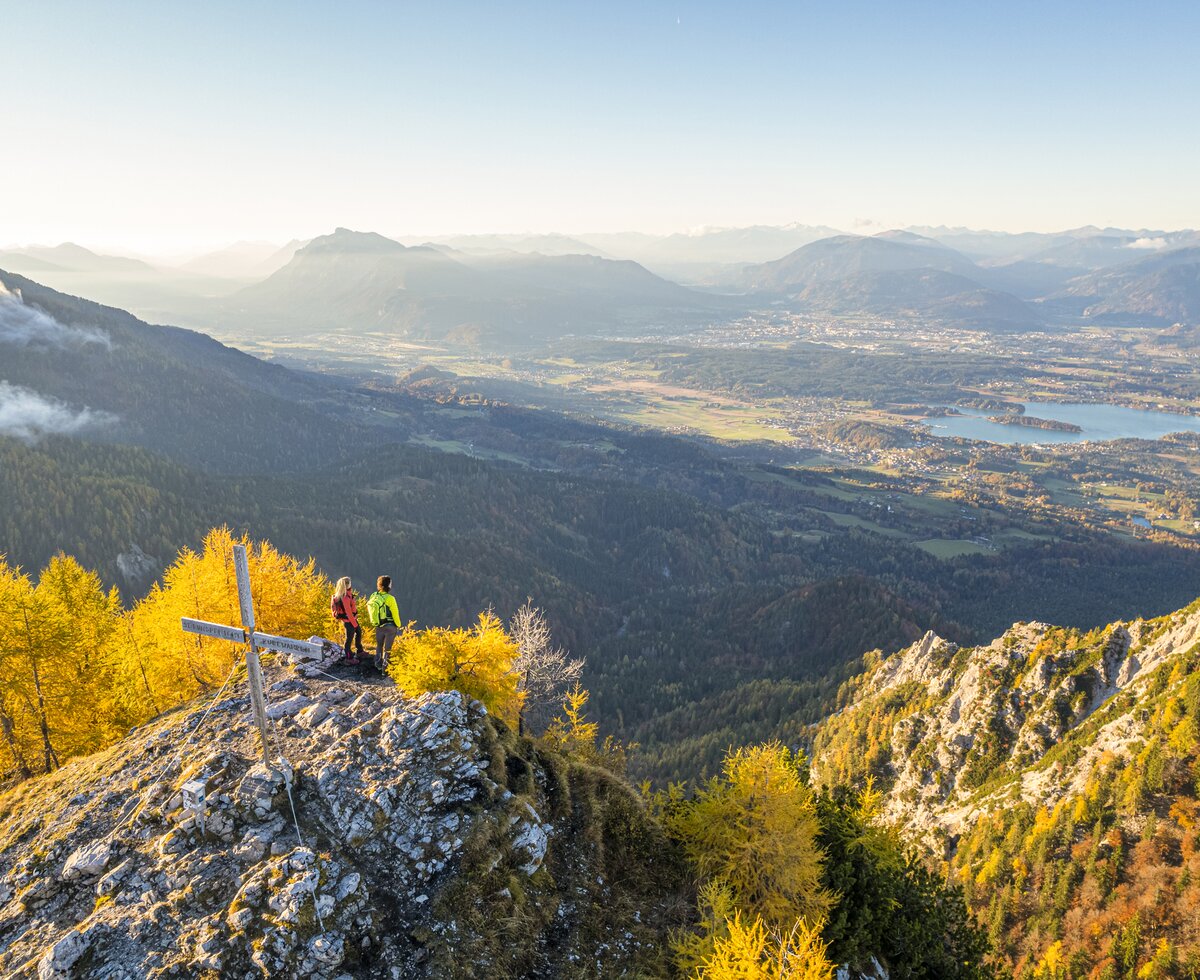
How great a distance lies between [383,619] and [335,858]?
12608mm

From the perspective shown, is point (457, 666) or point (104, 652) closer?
point (457, 666)

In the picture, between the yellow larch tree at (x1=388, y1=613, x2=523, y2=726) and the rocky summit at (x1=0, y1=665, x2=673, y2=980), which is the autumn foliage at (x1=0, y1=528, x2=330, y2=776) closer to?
the rocky summit at (x1=0, y1=665, x2=673, y2=980)


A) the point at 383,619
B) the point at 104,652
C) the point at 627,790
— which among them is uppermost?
the point at 383,619

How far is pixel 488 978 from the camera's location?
20.7 m

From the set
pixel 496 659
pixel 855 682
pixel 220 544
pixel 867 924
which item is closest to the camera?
pixel 867 924

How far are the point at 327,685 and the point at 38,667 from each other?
74.1ft

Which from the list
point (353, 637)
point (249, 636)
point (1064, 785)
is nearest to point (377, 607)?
point (353, 637)

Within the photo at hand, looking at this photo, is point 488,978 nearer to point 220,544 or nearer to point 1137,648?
point 220,544

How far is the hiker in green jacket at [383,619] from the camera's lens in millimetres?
32344

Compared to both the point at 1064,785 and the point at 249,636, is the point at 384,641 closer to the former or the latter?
the point at 249,636

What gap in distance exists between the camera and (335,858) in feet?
73.8

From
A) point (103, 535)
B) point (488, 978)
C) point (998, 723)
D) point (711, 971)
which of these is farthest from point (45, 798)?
point (103, 535)

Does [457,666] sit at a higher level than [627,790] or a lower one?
higher

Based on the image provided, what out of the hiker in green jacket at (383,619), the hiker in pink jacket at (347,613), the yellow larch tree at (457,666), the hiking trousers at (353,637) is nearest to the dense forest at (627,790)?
the yellow larch tree at (457,666)
